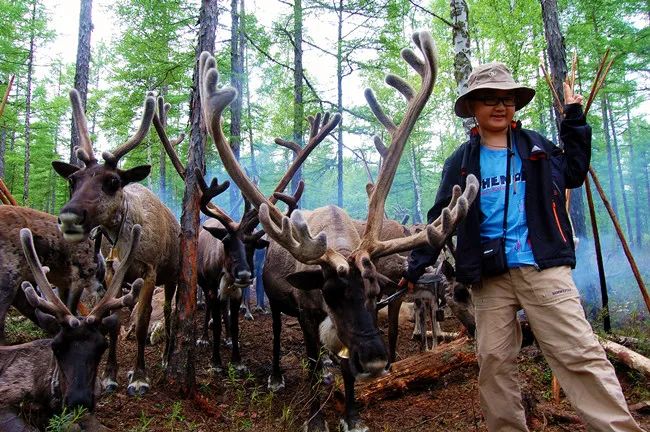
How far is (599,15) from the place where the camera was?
19.8m

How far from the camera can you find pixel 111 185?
4930 millimetres

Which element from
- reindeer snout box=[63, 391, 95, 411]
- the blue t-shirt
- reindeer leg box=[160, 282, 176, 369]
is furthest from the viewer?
reindeer leg box=[160, 282, 176, 369]

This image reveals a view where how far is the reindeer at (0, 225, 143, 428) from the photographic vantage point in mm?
3736

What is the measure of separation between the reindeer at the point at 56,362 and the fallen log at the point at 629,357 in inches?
216

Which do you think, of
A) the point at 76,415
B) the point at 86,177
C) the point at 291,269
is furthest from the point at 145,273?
the point at 76,415

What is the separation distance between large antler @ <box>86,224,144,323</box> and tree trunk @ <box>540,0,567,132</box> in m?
6.85

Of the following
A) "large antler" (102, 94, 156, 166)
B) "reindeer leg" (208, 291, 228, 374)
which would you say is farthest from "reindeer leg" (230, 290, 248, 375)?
"large antler" (102, 94, 156, 166)

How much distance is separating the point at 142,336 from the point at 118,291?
94cm

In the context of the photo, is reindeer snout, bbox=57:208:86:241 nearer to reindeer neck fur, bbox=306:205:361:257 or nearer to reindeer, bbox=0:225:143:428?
reindeer, bbox=0:225:143:428

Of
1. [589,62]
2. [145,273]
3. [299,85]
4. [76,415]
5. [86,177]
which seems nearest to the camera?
[76,415]

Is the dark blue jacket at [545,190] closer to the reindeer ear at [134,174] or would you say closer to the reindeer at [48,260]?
the reindeer ear at [134,174]

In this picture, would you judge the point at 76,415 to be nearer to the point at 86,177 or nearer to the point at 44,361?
the point at 44,361

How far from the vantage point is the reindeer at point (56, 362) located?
12.3 ft

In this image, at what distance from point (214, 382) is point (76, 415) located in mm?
2460
